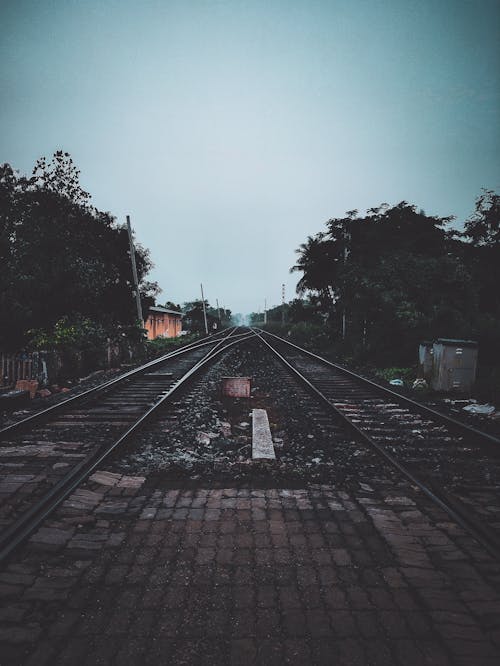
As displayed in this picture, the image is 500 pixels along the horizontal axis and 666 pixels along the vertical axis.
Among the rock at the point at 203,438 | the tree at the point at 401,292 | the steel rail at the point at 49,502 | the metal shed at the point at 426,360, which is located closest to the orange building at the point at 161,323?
the tree at the point at 401,292

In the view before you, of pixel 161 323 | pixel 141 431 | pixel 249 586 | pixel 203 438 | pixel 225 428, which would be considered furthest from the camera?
pixel 161 323

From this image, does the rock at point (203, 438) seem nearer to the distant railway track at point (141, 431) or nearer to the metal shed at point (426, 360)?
the distant railway track at point (141, 431)

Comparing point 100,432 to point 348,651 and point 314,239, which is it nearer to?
point 348,651

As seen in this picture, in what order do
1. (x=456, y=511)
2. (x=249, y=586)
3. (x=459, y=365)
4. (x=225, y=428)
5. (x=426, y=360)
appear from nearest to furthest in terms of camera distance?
(x=249, y=586), (x=456, y=511), (x=225, y=428), (x=459, y=365), (x=426, y=360)

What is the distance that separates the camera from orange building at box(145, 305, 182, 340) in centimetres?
3278

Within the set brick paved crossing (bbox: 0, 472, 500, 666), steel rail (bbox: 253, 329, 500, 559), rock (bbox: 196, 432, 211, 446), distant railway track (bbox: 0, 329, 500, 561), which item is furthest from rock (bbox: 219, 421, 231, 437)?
steel rail (bbox: 253, 329, 500, 559)

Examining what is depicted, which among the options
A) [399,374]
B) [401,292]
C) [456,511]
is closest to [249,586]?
[456,511]

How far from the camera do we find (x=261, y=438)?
4516mm

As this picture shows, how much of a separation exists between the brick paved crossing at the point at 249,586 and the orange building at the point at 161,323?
95.1ft

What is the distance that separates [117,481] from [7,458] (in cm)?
151

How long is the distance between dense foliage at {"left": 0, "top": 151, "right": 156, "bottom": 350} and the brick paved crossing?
9.61 m

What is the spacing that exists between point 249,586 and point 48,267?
13.9 m

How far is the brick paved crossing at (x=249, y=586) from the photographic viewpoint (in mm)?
1628

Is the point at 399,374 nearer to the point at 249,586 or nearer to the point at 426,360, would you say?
the point at 426,360
